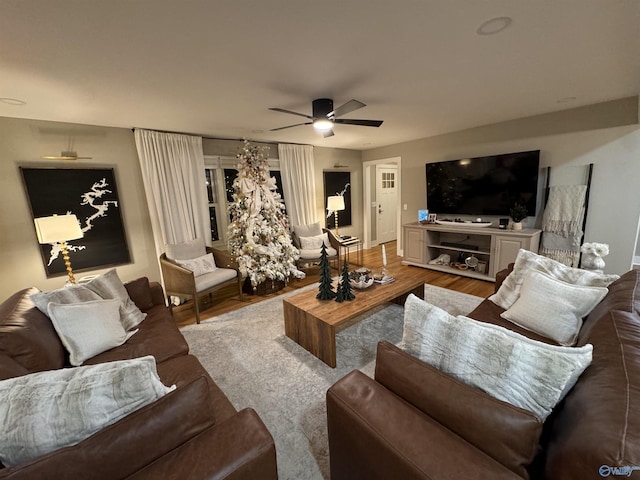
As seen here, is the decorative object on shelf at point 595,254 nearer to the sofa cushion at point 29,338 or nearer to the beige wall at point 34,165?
the sofa cushion at point 29,338

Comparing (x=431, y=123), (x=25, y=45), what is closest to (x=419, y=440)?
(x=25, y=45)

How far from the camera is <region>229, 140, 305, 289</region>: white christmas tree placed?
12.6 ft

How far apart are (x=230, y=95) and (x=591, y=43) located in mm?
2772

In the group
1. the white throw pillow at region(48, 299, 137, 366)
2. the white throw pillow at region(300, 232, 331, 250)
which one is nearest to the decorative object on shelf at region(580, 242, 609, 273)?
the white throw pillow at region(300, 232, 331, 250)

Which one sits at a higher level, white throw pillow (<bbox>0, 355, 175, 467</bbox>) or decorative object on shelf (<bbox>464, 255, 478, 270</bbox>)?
white throw pillow (<bbox>0, 355, 175, 467</bbox>)

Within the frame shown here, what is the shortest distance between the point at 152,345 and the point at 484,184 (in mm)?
4792

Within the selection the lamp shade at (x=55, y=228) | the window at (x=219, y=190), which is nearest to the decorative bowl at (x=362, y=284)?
the window at (x=219, y=190)

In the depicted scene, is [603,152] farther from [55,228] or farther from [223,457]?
[55,228]

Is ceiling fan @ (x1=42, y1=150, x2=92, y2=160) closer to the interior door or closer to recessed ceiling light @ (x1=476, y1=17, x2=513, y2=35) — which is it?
recessed ceiling light @ (x1=476, y1=17, x2=513, y2=35)

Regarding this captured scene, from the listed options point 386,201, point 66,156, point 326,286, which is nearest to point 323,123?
point 326,286

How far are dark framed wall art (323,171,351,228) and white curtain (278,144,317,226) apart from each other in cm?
51

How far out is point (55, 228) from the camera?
2.50 m

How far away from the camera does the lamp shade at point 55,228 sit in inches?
96.5

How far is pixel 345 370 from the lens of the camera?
86.4 inches
